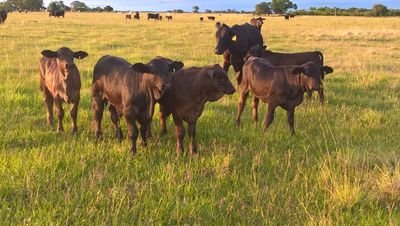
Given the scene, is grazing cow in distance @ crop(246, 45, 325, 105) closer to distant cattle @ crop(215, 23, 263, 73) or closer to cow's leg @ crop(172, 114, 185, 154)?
distant cattle @ crop(215, 23, 263, 73)

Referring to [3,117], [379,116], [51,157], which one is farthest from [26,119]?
[379,116]

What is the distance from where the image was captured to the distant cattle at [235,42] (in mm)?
12094

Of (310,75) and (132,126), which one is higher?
(310,75)

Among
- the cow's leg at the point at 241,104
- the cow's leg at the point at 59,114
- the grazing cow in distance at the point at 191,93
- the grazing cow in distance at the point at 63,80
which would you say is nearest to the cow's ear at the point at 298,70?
the cow's leg at the point at 241,104

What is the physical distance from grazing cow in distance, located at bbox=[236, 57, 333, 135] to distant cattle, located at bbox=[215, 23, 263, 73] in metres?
3.63

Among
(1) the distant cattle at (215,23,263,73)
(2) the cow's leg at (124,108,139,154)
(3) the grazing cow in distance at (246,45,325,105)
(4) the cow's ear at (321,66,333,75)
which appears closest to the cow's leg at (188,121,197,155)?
(2) the cow's leg at (124,108,139,154)

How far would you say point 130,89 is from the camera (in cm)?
651

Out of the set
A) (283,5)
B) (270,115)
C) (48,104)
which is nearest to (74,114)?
(48,104)

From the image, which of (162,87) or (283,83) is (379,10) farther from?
(162,87)

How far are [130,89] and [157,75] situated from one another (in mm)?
613

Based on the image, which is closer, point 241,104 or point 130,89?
point 130,89

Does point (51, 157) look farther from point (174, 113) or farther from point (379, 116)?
point (379, 116)

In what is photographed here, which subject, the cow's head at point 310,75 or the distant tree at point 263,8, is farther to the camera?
the distant tree at point 263,8

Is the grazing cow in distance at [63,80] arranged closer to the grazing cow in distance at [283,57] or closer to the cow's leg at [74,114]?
the cow's leg at [74,114]
